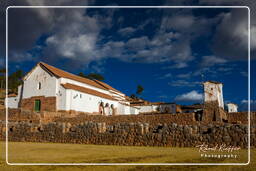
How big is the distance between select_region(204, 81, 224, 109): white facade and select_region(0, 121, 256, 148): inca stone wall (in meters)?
8.14

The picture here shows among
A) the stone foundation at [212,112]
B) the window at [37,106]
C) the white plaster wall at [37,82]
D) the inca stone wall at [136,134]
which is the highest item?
the white plaster wall at [37,82]

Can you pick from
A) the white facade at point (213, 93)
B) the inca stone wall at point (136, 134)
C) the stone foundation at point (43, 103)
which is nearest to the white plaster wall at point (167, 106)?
the stone foundation at point (43, 103)

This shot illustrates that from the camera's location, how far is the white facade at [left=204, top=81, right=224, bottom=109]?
17003 mm

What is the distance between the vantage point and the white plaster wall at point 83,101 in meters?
28.6

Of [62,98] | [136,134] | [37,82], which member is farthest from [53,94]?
[136,134]

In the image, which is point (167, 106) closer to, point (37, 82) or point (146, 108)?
point (146, 108)

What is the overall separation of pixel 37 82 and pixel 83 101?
6.28 metres

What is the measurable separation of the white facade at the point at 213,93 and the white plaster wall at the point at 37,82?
18.1 metres

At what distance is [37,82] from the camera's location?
3050 centimetres

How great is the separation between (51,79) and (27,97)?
4.55 m

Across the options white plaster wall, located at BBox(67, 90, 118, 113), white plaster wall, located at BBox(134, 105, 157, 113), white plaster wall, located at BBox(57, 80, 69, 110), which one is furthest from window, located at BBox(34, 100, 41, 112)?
white plaster wall, located at BBox(134, 105, 157, 113)

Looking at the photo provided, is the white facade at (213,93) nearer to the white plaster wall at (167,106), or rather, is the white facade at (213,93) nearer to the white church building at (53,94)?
the white church building at (53,94)

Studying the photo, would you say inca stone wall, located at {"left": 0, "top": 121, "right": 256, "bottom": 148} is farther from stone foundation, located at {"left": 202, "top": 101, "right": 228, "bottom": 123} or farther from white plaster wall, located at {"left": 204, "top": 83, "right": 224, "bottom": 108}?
white plaster wall, located at {"left": 204, "top": 83, "right": 224, "bottom": 108}

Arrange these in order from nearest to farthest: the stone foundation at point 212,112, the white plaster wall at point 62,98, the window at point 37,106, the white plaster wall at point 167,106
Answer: the stone foundation at point 212,112 < the white plaster wall at point 62,98 < the window at point 37,106 < the white plaster wall at point 167,106
